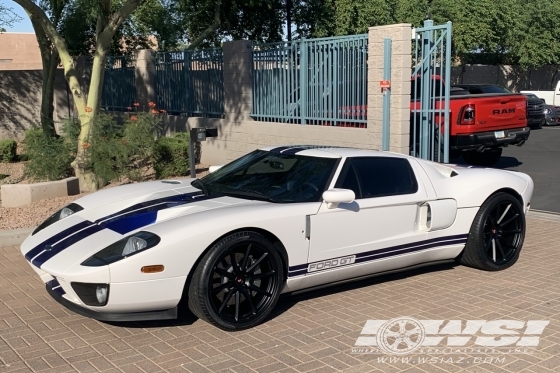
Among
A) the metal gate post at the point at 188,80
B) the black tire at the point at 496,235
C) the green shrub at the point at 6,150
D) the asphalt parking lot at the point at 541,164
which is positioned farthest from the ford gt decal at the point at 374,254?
the green shrub at the point at 6,150

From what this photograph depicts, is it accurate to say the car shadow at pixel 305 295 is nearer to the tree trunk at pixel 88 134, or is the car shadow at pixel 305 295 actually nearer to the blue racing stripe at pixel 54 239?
the blue racing stripe at pixel 54 239

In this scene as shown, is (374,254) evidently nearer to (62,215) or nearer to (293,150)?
(293,150)

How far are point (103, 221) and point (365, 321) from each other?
2309 mm

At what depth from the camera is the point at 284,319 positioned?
5.52m

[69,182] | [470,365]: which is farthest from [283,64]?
[470,365]

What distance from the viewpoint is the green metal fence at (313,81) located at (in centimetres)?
1198

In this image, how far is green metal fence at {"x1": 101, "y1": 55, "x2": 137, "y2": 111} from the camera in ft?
63.5

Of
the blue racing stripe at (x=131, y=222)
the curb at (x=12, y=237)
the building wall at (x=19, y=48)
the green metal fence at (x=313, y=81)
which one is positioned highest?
the building wall at (x=19, y=48)

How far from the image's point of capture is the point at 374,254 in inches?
236

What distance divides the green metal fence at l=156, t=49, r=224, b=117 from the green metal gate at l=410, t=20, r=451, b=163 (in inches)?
221

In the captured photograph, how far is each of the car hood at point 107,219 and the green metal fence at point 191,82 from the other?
9749mm

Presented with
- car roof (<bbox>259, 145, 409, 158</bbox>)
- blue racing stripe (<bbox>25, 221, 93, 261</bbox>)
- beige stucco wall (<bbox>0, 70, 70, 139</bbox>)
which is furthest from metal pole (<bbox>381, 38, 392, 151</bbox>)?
beige stucco wall (<bbox>0, 70, 70, 139</bbox>)

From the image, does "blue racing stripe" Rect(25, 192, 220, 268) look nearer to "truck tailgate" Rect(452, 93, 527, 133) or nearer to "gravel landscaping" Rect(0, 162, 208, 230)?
"gravel landscaping" Rect(0, 162, 208, 230)

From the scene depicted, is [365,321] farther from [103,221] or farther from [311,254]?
[103,221]
